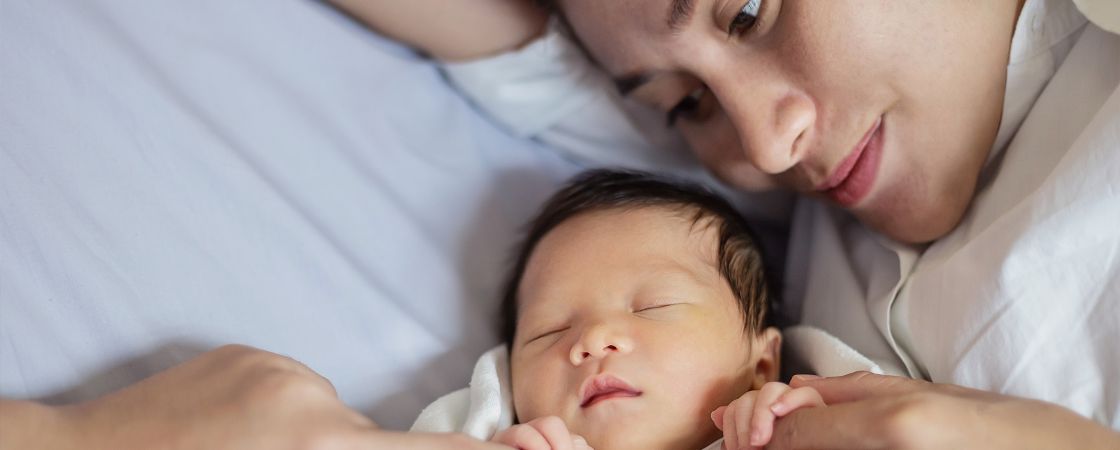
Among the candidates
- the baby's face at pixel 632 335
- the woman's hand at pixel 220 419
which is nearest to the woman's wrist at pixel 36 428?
the woman's hand at pixel 220 419

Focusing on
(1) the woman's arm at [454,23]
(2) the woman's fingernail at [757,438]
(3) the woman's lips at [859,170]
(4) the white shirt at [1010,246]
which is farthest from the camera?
(1) the woman's arm at [454,23]

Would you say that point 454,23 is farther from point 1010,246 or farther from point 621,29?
point 1010,246

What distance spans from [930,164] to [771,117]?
218 millimetres

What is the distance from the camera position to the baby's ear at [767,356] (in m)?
1.28

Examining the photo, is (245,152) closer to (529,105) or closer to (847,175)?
(529,105)

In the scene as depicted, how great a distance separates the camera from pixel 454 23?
1611mm

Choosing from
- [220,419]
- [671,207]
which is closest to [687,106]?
[671,207]

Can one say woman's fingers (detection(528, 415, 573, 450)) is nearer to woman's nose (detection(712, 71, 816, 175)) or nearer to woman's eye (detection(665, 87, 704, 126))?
woman's nose (detection(712, 71, 816, 175))

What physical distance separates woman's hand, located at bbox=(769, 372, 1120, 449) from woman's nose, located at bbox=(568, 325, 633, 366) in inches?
9.7

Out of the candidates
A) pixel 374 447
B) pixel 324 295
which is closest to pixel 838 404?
pixel 374 447

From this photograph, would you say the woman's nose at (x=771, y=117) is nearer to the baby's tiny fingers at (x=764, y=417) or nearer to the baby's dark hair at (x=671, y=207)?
the baby's dark hair at (x=671, y=207)

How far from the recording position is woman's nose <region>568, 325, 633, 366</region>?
112cm

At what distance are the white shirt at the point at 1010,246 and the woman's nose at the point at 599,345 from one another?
38cm

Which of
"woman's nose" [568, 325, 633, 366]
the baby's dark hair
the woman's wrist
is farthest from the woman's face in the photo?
the woman's wrist
